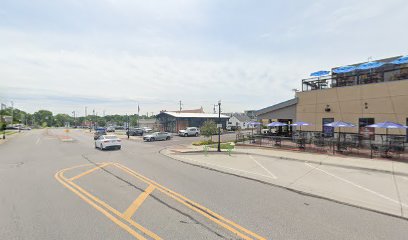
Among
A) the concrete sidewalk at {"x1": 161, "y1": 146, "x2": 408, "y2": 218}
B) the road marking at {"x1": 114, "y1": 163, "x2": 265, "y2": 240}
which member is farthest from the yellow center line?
the concrete sidewalk at {"x1": 161, "y1": 146, "x2": 408, "y2": 218}

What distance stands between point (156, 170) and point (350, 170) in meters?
10.1

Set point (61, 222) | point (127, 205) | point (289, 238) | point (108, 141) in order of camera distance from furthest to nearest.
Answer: point (108, 141), point (127, 205), point (61, 222), point (289, 238)

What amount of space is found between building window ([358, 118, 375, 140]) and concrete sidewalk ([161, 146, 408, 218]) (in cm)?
533

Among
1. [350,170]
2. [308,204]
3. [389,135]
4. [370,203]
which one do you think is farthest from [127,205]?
[389,135]

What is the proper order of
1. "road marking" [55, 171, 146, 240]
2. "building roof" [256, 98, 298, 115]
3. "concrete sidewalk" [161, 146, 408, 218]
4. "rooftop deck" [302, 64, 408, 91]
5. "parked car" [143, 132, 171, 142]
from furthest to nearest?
"parked car" [143, 132, 171, 142] → "building roof" [256, 98, 298, 115] → "rooftop deck" [302, 64, 408, 91] → "concrete sidewalk" [161, 146, 408, 218] → "road marking" [55, 171, 146, 240]

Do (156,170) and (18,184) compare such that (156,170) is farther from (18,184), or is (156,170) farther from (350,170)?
(350,170)

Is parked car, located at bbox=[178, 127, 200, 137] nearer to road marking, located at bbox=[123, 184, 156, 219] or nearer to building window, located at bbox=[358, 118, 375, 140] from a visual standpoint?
building window, located at bbox=[358, 118, 375, 140]

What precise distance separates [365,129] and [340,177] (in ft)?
37.8

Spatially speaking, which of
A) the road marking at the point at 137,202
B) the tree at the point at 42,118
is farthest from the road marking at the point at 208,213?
the tree at the point at 42,118

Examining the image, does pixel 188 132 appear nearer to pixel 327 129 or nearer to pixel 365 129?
pixel 327 129

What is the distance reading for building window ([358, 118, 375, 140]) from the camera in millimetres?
18406

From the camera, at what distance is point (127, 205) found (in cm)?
665

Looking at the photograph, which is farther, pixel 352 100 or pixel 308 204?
pixel 352 100

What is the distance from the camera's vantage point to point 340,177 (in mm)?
10328
